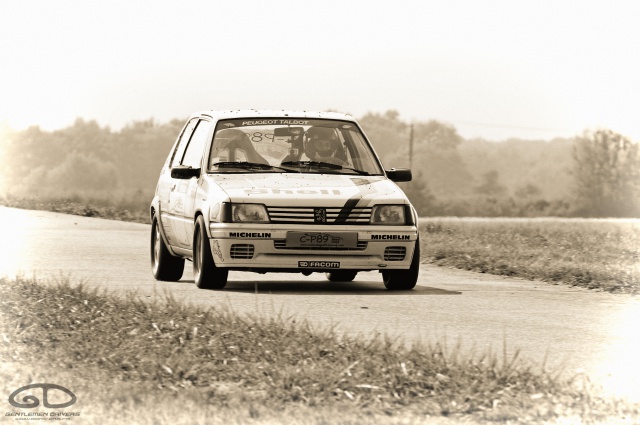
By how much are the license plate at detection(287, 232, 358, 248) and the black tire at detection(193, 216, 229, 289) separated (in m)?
0.78

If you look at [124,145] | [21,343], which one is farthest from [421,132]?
[21,343]

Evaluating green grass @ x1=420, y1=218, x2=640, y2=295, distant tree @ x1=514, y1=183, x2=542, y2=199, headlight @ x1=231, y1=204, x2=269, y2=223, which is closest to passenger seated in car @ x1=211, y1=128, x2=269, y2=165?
headlight @ x1=231, y1=204, x2=269, y2=223

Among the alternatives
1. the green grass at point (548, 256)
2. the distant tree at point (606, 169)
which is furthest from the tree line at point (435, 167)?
the green grass at point (548, 256)

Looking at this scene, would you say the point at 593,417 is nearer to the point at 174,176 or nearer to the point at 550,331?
the point at 550,331

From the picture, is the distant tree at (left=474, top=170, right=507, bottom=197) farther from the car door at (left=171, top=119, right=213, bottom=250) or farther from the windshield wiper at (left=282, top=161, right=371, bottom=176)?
the windshield wiper at (left=282, top=161, right=371, bottom=176)

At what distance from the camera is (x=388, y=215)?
45.6 feet

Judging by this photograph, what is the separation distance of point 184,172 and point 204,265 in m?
1.13

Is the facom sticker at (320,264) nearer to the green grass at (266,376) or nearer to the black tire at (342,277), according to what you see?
the black tire at (342,277)

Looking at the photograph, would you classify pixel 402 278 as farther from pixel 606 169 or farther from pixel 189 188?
pixel 606 169

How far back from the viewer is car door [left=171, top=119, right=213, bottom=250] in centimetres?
1441

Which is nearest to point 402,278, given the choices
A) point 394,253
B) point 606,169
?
point 394,253

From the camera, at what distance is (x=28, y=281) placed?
539 inches

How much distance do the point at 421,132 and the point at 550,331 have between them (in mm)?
131452

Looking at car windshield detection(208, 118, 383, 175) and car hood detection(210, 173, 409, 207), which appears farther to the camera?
car windshield detection(208, 118, 383, 175)
